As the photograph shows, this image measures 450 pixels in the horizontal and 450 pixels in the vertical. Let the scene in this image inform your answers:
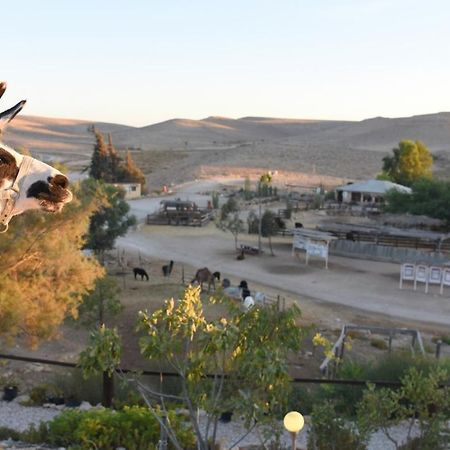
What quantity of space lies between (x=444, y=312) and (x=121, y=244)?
1911cm

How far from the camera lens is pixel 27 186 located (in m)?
4.74

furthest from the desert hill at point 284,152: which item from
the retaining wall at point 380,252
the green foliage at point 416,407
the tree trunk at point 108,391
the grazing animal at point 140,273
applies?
the green foliage at point 416,407

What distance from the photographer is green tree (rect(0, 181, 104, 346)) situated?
13.2 meters

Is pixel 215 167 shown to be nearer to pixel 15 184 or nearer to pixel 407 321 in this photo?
pixel 407 321

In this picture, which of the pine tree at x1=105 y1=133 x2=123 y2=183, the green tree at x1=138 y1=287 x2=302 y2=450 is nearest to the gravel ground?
the green tree at x1=138 y1=287 x2=302 y2=450

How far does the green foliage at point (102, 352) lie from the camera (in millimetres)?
6164

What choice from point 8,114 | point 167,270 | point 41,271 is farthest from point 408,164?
point 8,114

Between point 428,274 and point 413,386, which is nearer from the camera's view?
point 413,386

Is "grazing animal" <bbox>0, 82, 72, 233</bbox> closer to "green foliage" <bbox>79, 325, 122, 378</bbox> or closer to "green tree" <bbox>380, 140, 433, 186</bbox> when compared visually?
"green foliage" <bbox>79, 325, 122, 378</bbox>

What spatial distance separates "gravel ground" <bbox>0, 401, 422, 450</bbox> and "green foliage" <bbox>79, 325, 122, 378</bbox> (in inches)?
119

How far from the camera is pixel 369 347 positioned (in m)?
18.0

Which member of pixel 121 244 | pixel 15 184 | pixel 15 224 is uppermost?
pixel 15 184

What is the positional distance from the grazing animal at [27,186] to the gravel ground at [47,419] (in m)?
5.08

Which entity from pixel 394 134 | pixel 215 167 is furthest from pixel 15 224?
pixel 394 134
